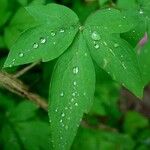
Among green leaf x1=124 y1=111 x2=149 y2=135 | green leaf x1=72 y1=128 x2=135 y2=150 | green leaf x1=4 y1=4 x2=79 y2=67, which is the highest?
green leaf x1=4 y1=4 x2=79 y2=67

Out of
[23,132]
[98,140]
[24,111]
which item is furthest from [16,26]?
[98,140]

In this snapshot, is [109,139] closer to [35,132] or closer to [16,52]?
[35,132]

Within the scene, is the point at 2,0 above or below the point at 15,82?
above

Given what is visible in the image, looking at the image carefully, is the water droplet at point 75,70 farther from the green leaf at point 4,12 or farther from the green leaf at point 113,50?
the green leaf at point 4,12

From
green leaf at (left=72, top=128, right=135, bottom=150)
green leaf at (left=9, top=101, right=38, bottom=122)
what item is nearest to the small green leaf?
green leaf at (left=9, top=101, right=38, bottom=122)

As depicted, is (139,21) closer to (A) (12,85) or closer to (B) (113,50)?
(B) (113,50)

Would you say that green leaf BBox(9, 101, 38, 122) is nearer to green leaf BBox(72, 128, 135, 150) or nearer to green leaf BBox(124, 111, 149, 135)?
green leaf BBox(72, 128, 135, 150)

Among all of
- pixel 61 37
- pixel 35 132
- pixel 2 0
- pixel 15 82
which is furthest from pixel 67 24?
pixel 35 132
